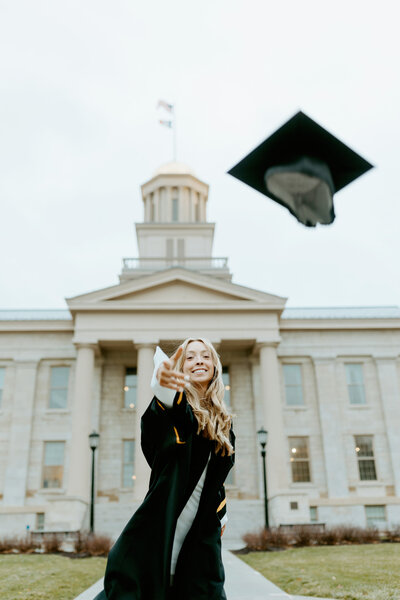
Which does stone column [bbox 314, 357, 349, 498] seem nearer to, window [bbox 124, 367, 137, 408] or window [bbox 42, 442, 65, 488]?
window [bbox 124, 367, 137, 408]

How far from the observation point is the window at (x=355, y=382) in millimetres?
32938

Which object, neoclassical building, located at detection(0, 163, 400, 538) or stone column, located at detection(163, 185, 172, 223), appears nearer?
neoclassical building, located at detection(0, 163, 400, 538)

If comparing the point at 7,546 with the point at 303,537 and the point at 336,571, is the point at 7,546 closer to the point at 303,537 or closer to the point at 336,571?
the point at 303,537

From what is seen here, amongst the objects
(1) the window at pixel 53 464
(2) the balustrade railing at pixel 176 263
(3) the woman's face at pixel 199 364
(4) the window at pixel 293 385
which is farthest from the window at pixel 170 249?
(3) the woman's face at pixel 199 364

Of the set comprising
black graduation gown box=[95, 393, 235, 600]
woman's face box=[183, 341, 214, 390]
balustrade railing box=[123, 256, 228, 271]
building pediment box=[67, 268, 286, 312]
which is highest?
balustrade railing box=[123, 256, 228, 271]

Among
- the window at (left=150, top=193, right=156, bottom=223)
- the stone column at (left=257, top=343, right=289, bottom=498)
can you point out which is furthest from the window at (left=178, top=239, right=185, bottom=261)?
the stone column at (left=257, top=343, right=289, bottom=498)

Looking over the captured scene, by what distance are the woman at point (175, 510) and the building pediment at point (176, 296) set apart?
2755 centimetres

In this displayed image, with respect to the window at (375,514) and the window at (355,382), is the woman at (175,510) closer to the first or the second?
the window at (375,514)

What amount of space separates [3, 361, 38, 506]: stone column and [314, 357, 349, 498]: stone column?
1736 cm

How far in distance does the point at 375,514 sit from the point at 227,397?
10720mm

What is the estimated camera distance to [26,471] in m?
30.0

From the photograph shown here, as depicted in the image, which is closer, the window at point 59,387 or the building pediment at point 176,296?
the building pediment at point 176,296

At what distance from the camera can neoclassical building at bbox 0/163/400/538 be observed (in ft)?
95.9

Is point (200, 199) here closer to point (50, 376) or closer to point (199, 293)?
point (199, 293)
